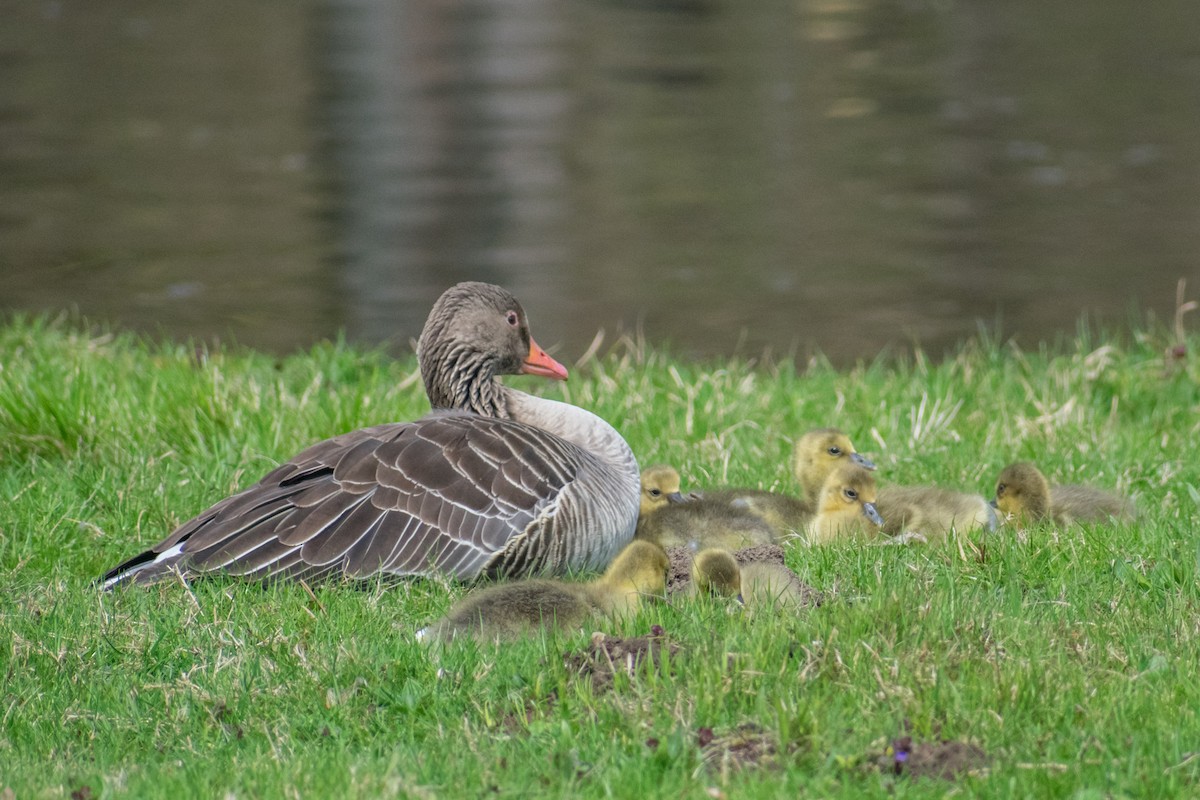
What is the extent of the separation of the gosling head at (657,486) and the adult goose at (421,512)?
329mm

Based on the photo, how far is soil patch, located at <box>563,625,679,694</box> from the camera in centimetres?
472

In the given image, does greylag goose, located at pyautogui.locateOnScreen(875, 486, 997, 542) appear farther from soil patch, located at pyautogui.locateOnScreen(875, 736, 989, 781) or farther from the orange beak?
soil patch, located at pyautogui.locateOnScreen(875, 736, 989, 781)

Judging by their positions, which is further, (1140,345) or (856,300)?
(856,300)

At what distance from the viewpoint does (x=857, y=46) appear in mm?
34750

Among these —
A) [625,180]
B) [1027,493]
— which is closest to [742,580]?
[1027,493]

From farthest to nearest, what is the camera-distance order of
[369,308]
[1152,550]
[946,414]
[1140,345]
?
[369,308] → [1140,345] → [946,414] → [1152,550]

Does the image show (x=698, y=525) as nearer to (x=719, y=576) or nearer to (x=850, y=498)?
(x=850, y=498)

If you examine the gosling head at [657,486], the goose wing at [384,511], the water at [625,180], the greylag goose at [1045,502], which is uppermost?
the goose wing at [384,511]

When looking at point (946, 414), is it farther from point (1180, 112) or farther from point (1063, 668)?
point (1180, 112)

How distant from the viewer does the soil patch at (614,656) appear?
4.72m

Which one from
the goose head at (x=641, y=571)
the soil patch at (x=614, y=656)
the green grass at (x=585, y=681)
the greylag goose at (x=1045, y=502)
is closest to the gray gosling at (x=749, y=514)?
the green grass at (x=585, y=681)

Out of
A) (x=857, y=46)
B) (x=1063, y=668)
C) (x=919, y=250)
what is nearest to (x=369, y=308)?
(x=919, y=250)

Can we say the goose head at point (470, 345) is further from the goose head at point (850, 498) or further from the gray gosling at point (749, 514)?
the goose head at point (850, 498)

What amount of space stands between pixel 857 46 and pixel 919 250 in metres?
17.9
